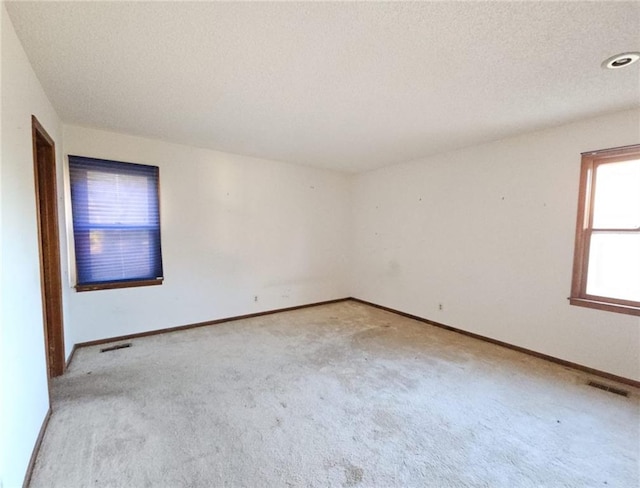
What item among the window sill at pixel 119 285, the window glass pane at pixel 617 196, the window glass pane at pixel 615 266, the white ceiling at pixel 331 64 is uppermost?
the white ceiling at pixel 331 64

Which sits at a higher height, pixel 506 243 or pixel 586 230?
pixel 586 230

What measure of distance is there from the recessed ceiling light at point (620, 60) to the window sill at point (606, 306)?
205 centimetres

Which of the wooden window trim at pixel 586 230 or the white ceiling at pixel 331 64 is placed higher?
the white ceiling at pixel 331 64

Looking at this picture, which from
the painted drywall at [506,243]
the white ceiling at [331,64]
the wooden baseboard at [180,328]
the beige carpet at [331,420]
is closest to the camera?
the white ceiling at [331,64]

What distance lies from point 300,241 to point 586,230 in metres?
3.69

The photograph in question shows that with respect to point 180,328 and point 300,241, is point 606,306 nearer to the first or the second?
point 300,241

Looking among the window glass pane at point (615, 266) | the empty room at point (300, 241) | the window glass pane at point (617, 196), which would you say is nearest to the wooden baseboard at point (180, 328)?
the empty room at point (300, 241)

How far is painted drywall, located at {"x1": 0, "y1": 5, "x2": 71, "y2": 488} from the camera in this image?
137cm

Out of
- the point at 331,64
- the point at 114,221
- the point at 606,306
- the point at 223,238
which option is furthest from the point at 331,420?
the point at 114,221

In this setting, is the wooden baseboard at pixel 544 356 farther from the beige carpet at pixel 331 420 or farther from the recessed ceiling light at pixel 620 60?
the recessed ceiling light at pixel 620 60

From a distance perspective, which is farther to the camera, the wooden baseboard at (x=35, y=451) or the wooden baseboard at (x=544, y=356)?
the wooden baseboard at (x=544, y=356)

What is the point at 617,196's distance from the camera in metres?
2.72

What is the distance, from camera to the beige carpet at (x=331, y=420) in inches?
63.0

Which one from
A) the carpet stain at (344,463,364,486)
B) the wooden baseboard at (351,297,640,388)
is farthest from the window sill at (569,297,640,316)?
the carpet stain at (344,463,364,486)
